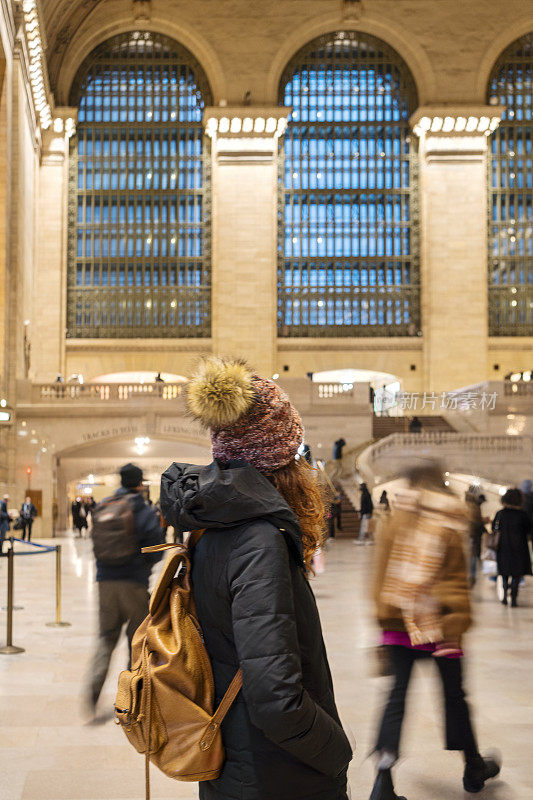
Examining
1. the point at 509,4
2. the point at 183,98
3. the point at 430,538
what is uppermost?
the point at 509,4

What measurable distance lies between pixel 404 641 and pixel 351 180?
31.9 meters

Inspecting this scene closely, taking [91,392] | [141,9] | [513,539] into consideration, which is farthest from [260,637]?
[141,9]

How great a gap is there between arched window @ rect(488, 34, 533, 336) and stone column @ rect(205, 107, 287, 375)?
851 centimetres

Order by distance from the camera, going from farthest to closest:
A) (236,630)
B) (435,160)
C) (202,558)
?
(435,160) → (202,558) → (236,630)

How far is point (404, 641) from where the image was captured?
385cm

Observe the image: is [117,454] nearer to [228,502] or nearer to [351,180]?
[351,180]

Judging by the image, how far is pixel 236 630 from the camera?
70.7 inches

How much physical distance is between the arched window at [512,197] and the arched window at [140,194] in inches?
439

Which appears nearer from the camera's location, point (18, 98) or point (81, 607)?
point (81, 607)

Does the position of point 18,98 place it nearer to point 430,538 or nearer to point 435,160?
point 435,160

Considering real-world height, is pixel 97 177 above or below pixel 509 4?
below

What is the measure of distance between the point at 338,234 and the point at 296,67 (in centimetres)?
668

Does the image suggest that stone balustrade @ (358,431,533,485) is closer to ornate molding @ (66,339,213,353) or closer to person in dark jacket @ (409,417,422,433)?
person in dark jacket @ (409,417,422,433)

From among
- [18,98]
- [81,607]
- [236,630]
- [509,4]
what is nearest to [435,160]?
[509,4]
